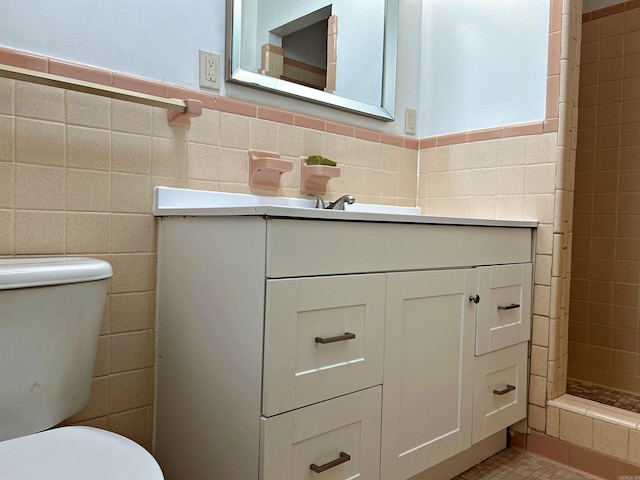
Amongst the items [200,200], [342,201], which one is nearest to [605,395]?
[342,201]

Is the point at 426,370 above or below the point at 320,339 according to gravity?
below

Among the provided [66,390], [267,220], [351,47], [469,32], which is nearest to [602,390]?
[469,32]

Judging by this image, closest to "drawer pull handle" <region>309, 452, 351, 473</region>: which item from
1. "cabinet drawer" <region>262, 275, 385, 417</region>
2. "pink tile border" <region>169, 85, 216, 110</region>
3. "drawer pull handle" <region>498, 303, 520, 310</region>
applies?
"cabinet drawer" <region>262, 275, 385, 417</region>

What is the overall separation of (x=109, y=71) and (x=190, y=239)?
503mm

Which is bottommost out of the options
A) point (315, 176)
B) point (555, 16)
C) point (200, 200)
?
point (200, 200)

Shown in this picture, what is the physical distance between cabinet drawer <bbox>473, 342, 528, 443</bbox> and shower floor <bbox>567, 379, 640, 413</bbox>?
25.5 inches

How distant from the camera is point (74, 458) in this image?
31.3 inches

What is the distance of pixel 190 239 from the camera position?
1198 millimetres

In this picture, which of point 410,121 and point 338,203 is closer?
point 338,203

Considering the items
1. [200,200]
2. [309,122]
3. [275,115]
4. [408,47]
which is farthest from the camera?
[408,47]

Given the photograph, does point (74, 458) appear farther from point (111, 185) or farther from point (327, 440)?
point (111, 185)

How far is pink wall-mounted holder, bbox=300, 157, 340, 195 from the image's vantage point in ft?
5.43

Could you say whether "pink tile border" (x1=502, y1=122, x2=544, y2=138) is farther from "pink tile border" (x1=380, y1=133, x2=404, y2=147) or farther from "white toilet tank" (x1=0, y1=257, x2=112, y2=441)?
"white toilet tank" (x1=0, y1=257, x2=112, y2=441)

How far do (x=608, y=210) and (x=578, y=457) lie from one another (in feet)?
4.15
